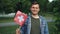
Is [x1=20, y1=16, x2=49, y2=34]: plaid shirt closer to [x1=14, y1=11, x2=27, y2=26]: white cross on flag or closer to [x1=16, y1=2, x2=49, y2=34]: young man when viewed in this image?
[x1=16, y1=2, x2=49, y2=34]: young man

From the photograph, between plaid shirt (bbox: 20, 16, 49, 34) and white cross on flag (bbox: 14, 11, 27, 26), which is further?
white cross on flag (bbox: 14, 11, 27, 26)

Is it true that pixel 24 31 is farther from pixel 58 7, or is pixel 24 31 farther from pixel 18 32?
pixel 58 7

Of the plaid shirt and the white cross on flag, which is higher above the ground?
the white cross on flag

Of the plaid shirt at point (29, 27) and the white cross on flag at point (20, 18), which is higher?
the white cross on flag at point (20, 18)

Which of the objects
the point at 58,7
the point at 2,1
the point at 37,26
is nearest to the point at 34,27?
the point at 37,26

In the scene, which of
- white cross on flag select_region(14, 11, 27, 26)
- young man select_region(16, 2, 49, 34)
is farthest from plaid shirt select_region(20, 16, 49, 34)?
white cross on flag select_region(14, 11, 27, 26)

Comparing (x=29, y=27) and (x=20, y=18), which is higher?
(x=20, y=18)

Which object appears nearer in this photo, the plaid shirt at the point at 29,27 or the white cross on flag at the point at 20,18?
the plaid shirt at the point at 29,27

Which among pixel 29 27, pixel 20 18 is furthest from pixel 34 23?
pixel 20 18

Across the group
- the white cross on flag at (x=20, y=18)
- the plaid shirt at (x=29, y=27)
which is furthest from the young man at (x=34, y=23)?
the white cross on flag at (x=20, y=18)

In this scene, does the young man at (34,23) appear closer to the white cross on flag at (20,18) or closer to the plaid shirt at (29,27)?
the plaid shirt at (29,27)

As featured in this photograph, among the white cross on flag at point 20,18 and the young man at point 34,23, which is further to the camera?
the white cross on flag at point 20,18

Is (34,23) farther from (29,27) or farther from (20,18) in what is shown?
(20,18)

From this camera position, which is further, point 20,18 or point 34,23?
point 20,18
